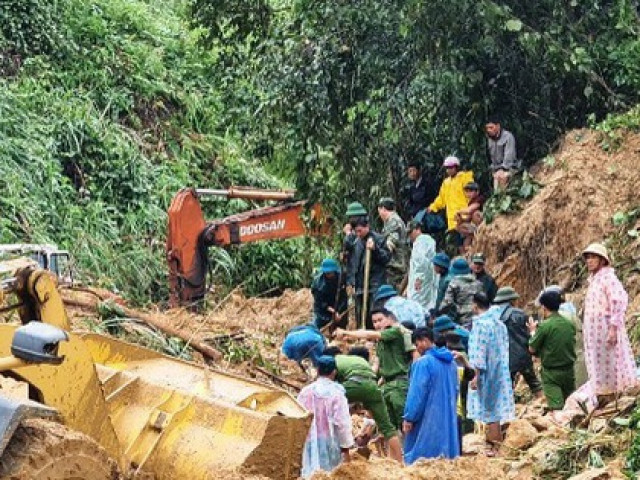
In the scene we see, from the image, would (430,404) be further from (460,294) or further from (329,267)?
(329,267)

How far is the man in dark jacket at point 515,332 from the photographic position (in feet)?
49.4

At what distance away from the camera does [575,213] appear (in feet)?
59.1

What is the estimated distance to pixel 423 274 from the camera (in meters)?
18.2

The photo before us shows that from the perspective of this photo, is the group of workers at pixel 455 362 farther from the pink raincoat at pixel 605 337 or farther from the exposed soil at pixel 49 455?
the exposed soil at pixel 49 455

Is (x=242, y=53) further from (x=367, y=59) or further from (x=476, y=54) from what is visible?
(x=476, y=54)

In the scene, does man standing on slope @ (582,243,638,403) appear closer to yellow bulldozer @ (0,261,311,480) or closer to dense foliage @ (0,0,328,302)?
yellow bulldozer @ (0,261,311,480)

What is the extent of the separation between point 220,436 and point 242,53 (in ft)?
47.0

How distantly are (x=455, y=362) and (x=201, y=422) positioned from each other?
11.0 ft

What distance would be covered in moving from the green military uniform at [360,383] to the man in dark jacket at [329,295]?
6.07m

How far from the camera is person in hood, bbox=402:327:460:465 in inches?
488

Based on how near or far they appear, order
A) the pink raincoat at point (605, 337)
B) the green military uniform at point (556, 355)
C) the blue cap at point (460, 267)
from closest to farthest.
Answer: the pink raincoat at point (605, 337), the green military uniform at point (556, 355), the blue cap at point (460, 267)

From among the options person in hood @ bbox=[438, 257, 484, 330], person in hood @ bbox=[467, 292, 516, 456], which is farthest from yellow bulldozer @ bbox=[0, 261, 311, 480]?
person in hood @ bbox=[438, 257, 484, 330]

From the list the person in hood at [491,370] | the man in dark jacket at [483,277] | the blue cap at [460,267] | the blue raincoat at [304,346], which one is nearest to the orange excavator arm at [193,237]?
the man in dark jacket at [483,277]

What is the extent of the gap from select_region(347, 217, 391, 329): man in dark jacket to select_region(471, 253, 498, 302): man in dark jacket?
1736 mm
